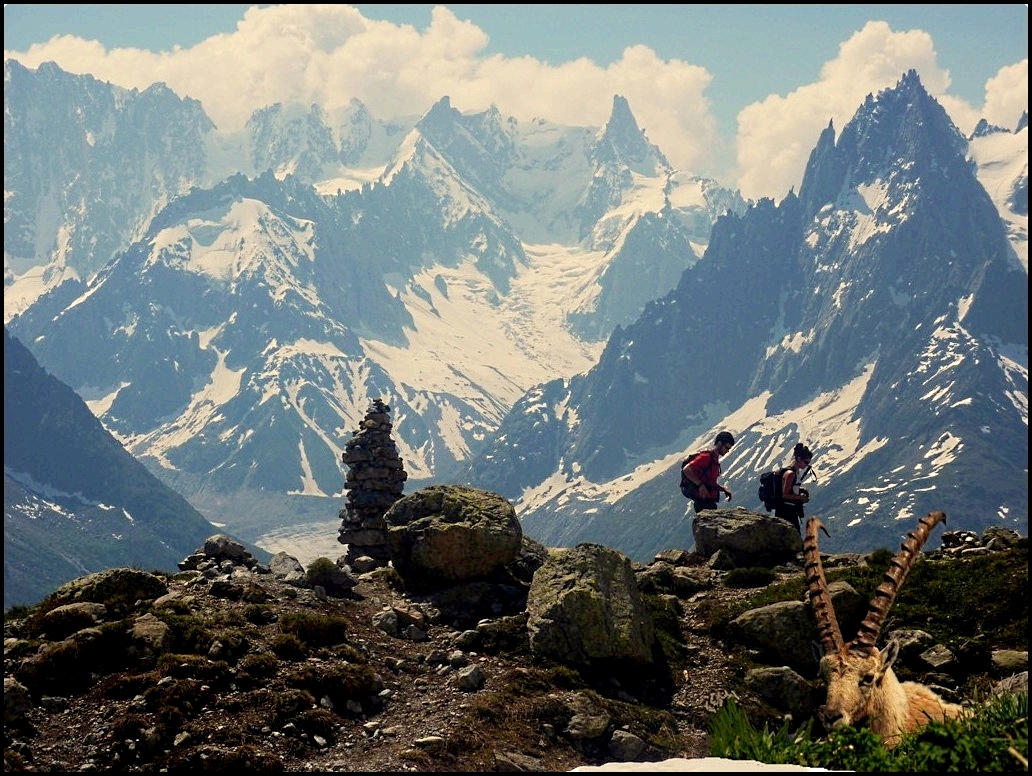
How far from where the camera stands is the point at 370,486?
69.3m

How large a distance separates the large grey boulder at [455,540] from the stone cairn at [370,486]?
22.8 metres

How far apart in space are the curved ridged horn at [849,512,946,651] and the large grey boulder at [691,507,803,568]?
1023 inches

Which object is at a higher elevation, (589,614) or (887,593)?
(887,593)

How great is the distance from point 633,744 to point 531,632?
650 centimetres

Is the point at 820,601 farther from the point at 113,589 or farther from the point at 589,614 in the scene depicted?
the point at 113,589

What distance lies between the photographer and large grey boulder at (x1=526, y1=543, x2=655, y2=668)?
3569 centimetres

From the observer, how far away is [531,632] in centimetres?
3644

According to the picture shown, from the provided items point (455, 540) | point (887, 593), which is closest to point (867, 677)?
point (887, 593)

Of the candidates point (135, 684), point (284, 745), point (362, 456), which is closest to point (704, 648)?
point (284, 745)

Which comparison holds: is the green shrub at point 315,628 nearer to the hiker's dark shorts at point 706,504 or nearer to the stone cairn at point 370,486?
the hiker's dark shorts at point 706,504

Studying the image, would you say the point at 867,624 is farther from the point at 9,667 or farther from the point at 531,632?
the point at 9,667

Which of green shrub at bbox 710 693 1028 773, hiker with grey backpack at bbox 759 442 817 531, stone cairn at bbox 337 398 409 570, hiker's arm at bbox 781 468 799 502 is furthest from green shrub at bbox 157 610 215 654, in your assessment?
stone cairn at bbox 337 398 409 570

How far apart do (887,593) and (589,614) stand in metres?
16.6

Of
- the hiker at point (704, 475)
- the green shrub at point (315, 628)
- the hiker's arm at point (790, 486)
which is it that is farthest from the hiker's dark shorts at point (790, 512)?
the green shrub at point (315, 628)
